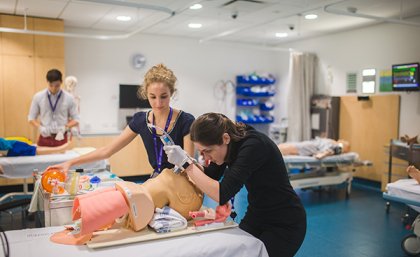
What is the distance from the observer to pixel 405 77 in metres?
5.41

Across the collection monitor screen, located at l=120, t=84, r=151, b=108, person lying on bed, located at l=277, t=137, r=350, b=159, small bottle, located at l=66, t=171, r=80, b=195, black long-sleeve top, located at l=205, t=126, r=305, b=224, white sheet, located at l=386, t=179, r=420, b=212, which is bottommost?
white sheet, located at l=386, t=179, r=420, b=212

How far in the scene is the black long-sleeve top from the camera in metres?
1.55

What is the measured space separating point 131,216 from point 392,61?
5.43 metres

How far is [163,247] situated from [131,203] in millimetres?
238

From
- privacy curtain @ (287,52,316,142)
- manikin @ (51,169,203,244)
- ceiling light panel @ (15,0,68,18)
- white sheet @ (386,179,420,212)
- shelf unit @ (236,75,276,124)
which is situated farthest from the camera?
shelf unit @ (236,75,276,124)

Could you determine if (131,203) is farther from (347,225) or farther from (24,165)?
(347,225)

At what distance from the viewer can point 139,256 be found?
4.66 feet

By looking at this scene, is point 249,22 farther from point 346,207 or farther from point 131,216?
point 131,216

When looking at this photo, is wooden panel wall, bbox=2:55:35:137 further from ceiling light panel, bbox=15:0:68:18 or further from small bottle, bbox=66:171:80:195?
small bottle, bbox=66:171:80:195

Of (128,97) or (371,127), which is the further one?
(128,97)

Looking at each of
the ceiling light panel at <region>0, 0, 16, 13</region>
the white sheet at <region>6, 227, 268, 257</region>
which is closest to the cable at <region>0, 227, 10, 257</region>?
the white sheet at <region>6, 227, 268, 257</region>

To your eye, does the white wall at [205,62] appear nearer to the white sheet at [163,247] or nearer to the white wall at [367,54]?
the white wall at [367,54]

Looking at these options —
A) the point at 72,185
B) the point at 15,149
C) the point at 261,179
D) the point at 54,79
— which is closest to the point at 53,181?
the point at 72,185

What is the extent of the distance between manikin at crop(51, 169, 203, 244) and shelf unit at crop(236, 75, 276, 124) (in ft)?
19.1
